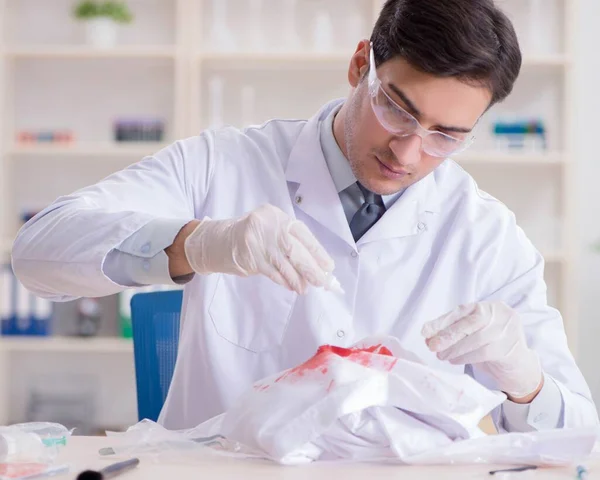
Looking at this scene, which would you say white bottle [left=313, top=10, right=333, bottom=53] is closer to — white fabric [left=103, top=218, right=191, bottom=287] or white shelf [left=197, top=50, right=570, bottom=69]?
white shelf [left=197, top=50, right=570, bottom=69]

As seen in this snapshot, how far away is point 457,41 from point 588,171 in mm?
2557

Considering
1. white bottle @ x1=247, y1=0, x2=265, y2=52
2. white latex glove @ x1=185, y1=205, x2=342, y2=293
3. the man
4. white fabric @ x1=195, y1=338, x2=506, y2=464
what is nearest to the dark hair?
the man

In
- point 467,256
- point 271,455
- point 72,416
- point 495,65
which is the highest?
point 495,65

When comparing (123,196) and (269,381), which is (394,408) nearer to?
(269,381)

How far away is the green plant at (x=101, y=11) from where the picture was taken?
144 inches

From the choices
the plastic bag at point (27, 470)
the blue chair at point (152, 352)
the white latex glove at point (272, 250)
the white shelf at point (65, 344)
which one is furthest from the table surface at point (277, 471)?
the white shelf at point (65, 344)

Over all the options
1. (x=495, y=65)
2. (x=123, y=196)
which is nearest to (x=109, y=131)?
(x=123, y=196)

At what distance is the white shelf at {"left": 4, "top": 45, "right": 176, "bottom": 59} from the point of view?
3.62 meters

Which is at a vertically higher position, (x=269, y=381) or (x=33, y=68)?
(x=33, y=68)

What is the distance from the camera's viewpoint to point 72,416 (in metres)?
3.75

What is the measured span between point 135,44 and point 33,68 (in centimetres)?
45

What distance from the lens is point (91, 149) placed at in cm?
363

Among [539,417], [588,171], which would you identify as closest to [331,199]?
[539,417]

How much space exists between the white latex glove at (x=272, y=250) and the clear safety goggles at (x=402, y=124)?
30cm
